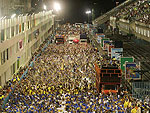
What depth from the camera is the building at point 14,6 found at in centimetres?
5809

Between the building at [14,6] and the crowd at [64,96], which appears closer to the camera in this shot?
the crowd at [64,96]

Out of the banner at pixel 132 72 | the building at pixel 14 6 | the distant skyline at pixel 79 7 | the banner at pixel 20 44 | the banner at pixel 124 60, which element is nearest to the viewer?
the banner at pixel 132 72

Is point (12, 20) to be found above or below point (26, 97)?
above

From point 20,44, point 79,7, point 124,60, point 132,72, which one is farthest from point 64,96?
point 79,7

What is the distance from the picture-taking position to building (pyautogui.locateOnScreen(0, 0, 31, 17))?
5809 cm

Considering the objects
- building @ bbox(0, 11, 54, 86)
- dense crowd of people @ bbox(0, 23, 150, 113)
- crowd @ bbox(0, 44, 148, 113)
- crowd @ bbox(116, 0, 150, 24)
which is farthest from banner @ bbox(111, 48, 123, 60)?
crowd @ bbox(116, 0, 150, 24)

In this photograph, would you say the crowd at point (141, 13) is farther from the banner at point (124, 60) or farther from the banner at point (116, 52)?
the banner at point (124, 60)

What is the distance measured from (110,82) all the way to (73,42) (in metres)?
46.7

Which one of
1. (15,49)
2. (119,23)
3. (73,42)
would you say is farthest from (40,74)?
(119,23)

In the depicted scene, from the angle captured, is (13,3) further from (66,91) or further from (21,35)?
(66,91)

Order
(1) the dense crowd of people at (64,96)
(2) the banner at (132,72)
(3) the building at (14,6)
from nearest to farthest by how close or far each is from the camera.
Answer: (1) the dense crowd of people at (64,96)
(2) the banner at (132,72)
(3) the building at (14,6)

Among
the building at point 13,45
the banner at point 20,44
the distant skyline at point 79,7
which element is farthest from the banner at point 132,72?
the distant skyline at point 79,7

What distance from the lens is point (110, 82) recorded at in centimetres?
2503

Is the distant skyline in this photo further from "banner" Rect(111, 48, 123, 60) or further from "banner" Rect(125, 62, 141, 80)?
"banner" Rect(125, 62, 141, 80)
